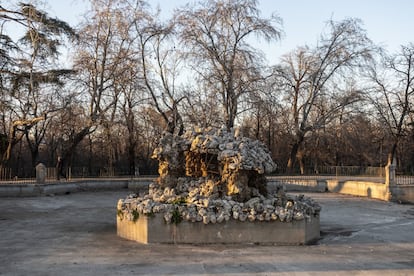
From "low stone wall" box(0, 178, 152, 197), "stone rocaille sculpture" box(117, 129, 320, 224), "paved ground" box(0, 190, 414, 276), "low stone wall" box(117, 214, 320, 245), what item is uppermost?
"stone rocaille sculpture" box(117, 129, 320, 224)

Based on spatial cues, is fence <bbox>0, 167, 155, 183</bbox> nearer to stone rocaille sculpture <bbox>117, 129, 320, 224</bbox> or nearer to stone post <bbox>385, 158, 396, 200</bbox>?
stone rocaille sculpture <bbox>117, 129, 320, 224</bbox>

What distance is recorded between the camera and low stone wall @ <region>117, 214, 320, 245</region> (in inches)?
396

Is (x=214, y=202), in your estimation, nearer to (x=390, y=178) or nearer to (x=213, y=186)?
(x=213, y=186)

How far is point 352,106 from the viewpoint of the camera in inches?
1383

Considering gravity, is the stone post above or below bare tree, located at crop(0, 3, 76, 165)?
below

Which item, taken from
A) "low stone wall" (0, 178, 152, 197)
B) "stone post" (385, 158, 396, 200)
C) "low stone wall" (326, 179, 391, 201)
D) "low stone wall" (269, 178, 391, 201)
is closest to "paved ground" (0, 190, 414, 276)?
"low stone wall" (0, 178, 152, 197)

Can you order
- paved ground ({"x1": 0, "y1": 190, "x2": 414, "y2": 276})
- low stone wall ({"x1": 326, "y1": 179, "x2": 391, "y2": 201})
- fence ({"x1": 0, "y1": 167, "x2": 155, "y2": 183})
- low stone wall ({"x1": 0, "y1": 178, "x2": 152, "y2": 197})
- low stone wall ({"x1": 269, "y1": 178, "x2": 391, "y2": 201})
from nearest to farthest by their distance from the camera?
paved ground ({"x1": 0, "y1": 190, "x2": 414, "y2": 276})
low stone wall ({"x1": 0, "y1": 178, "x2": 152, "y2": 197})
low stone wall ({"x1": 326, "y1": 179, "x2": 391, "y2": 201})
low stone wall ({"x1": 269, "y1": 178, "x2": 391, "y2": 201})
fence ({"x1": 0, "y1": 167, "x2": 155, "y2": 183})

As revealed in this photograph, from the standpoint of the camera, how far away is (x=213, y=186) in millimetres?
11266

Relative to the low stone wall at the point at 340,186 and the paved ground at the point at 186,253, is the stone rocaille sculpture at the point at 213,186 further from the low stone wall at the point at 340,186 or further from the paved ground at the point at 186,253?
the low stone wall at the point at 340,186

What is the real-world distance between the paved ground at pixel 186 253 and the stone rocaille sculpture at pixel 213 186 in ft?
2.46

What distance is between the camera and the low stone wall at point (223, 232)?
Result: 33.0ft

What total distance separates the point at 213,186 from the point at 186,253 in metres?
2.52

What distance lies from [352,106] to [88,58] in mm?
21093

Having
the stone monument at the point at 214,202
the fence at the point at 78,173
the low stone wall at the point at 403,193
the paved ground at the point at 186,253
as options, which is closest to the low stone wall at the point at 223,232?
the stone monument at the point at 214,202
